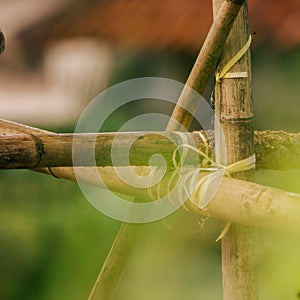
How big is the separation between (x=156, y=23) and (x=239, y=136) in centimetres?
161

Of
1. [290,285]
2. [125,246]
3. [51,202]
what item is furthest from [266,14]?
[290,285]

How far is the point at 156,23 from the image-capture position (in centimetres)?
298

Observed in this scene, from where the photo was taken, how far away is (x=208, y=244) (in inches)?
109

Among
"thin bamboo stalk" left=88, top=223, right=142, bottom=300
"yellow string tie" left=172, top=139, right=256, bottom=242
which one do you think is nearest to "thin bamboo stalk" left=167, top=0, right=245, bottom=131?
"yellow string tie" left=172, top=139, right=256, bottom=242

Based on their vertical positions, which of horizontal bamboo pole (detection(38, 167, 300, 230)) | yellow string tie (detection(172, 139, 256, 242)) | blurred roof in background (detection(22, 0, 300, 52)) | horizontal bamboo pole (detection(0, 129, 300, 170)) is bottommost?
horizontal bamboo pole (detection(38, 167, 300, 230))

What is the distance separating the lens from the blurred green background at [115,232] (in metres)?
2.75

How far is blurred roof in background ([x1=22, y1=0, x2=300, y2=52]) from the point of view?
9.07 ft

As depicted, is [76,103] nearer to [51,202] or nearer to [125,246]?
[51,202]

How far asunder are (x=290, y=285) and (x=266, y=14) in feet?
5.66

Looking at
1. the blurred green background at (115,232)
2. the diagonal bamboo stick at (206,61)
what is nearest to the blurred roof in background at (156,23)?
the blurred green background at (115,232)

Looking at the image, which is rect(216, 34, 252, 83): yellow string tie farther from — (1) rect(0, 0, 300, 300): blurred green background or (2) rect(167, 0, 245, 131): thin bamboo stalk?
(1) rect(0, 0, 300, 300): blurred green background

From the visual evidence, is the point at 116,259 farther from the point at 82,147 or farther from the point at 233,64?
the point at 233,64

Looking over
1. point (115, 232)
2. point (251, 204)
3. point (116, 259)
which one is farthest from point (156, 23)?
point (251, 204)

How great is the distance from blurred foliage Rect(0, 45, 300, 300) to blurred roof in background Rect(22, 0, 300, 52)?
0.08 m
